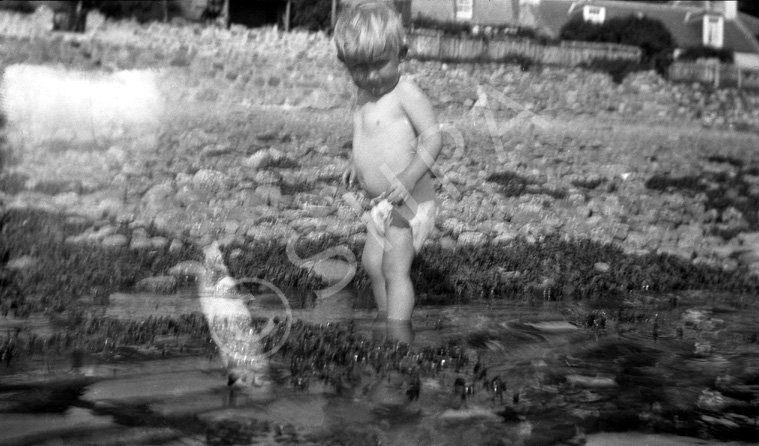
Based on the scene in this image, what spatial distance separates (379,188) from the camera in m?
4.43

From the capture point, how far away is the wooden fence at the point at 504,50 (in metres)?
13.5

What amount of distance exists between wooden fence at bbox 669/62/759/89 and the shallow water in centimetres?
1235

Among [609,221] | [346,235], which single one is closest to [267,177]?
[346,235]

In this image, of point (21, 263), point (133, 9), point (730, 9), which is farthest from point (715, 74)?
point (21, 263)

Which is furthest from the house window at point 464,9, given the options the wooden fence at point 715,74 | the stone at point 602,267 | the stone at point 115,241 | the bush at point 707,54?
the stone at point 115,241

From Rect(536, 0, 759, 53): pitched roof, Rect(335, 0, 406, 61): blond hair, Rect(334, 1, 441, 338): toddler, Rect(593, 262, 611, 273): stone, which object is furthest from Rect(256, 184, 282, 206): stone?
Rect(536, 0, 759, 53): pitched roof

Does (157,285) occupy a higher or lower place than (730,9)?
lower

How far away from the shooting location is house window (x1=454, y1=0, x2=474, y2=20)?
12.5m

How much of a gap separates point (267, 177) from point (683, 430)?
5.63 m

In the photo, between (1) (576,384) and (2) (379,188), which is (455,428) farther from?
(2) (379,188)

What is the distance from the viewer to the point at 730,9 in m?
17.5

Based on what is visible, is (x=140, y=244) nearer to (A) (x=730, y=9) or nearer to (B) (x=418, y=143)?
(B) (x=418, y=143)

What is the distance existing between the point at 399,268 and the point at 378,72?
885mm

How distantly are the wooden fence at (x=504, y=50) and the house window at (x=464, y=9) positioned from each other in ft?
1.42
